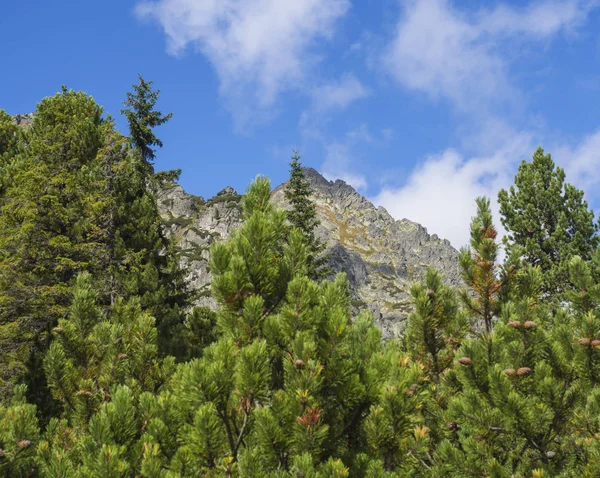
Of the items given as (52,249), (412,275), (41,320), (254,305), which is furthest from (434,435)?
(412,275)

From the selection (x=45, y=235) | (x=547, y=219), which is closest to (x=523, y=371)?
(x=45, y=235)

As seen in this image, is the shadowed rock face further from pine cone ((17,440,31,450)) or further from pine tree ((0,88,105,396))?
pine cone ((17,440,31,450))

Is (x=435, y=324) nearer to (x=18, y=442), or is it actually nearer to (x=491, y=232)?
(x=491, y=232)

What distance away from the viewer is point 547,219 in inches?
929

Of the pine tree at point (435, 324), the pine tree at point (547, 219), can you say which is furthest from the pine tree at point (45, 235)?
the pine tree at point (547, 219)

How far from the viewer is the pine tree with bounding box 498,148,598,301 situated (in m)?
22.4

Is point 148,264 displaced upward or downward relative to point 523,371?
upward

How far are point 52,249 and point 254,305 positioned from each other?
619 inches

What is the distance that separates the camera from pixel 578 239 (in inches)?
885

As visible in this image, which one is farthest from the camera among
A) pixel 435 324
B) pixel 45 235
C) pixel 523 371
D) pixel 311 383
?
pixel 45 235

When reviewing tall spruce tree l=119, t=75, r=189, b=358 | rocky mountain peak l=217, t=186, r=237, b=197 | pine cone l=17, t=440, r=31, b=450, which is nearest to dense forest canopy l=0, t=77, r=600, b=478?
pine cone l=17, t=440, r=31, b=450

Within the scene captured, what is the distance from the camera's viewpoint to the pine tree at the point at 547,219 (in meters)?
22.4

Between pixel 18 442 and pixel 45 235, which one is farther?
pixel 45 235

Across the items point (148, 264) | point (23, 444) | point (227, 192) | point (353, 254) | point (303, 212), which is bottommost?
point (23, 444)
